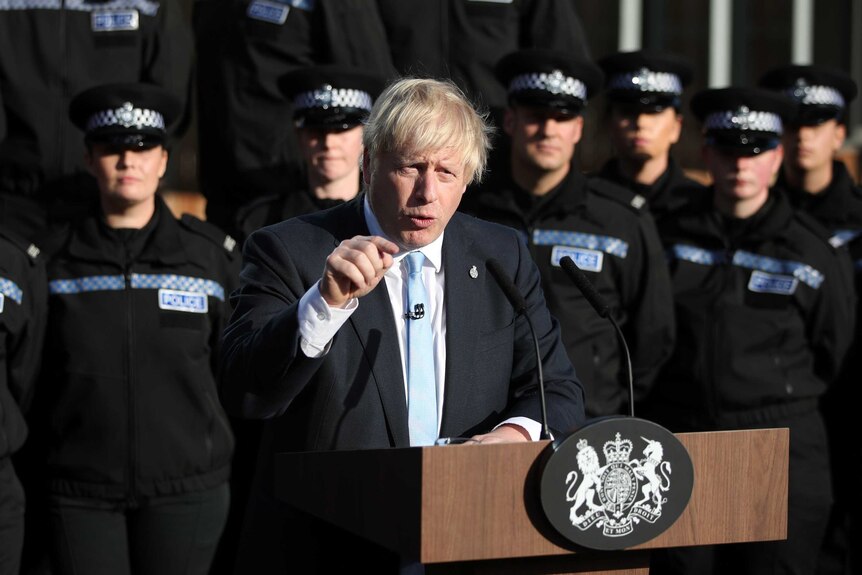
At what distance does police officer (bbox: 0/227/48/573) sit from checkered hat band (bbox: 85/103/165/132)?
0.55m

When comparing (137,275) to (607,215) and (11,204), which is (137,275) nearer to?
(11,204)

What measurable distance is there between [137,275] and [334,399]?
227cm

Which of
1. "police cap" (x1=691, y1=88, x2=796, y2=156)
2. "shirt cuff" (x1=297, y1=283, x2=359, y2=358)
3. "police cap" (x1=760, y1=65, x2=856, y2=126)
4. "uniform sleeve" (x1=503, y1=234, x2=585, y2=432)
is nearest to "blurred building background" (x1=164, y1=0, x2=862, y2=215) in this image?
"police cap" (x1=760, y1=65, x2=856, y2=126)

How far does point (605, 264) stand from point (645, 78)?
106cm

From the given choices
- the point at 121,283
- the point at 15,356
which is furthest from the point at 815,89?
the point at 15,356

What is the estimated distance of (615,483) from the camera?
2.51 m

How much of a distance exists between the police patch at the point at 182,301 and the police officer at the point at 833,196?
254 centimetres

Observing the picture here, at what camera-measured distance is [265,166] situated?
19.6ft

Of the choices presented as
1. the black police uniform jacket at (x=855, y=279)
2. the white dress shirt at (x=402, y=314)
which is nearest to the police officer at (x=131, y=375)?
the white dress shirt at (x=402, y=314)

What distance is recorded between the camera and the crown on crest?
251 cm

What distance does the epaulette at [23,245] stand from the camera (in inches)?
196

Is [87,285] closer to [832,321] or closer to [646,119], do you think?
[646,119]

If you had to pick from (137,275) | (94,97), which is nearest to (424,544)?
(137,275)

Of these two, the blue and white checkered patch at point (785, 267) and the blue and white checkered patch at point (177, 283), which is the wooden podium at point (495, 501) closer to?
the blue and white checkered patch at point (177, 283)
